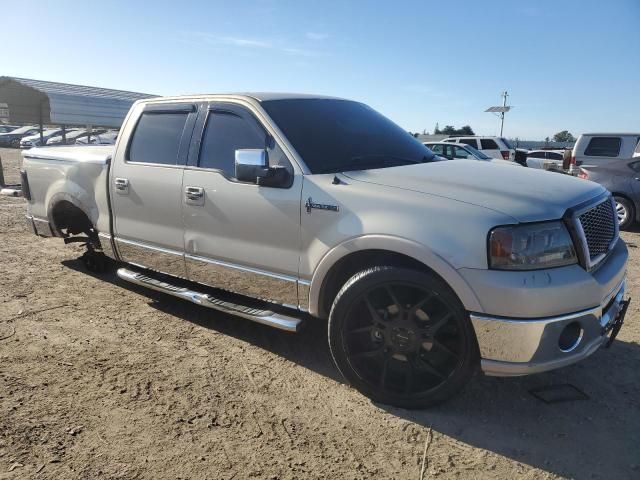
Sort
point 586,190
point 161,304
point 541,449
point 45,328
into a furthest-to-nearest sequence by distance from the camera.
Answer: point 161,304 < point 45,328 < point 586,190 < point 541,449

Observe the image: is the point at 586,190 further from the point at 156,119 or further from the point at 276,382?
the point at 156,119

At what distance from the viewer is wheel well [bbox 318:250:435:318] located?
292 cm

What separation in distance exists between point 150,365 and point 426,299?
199 centimetres

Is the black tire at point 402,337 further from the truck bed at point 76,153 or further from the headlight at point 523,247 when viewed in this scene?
the truck bed at point 76,153

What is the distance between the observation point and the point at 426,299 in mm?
2805

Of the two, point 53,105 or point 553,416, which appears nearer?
point 553,416

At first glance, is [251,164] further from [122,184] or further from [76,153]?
[76,153]

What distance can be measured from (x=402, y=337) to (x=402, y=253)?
509mm

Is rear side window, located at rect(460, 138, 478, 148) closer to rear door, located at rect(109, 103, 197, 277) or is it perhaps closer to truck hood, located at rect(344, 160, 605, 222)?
truck hood, located at rect(344, 160, 605, 222)

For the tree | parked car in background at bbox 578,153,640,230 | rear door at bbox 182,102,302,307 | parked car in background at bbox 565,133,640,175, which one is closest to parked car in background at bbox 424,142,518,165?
parked car in background at bbox 565,133,640,175

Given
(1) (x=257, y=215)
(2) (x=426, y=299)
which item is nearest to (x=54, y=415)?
(1) (x=257, y=215)

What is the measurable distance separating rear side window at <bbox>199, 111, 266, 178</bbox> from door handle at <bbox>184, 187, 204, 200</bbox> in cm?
19

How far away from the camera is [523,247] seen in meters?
2.56

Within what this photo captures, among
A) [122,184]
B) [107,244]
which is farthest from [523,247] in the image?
[107,244]
